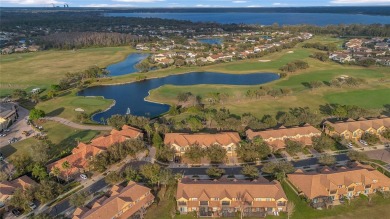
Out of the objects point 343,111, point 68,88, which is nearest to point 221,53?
point 68,88

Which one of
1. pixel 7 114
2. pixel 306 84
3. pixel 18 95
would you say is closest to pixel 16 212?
pixel 7 114

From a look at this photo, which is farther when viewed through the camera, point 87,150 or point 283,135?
point 283,135

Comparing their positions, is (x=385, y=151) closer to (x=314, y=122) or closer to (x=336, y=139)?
(x=336, y=139)

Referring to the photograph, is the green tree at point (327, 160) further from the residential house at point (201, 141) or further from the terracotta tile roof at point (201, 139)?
the terracotta tile roof at point (201, 139)

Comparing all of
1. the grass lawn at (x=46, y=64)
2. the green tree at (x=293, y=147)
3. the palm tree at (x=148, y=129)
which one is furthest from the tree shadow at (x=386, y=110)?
the grass lawn at (x=46, y=64)

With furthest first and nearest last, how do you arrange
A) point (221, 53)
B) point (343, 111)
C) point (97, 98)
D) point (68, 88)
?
point (221, 53), point (68, 88), point (97, 98), point (343, 111)

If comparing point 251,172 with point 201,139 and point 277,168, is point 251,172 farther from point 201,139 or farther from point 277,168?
point 201,139
